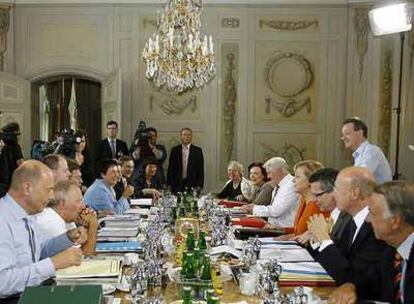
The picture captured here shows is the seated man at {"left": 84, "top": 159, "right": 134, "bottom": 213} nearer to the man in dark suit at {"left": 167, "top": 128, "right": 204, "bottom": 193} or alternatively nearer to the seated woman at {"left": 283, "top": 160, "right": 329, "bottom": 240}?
the seated woman at {"left": 283, "top": 160, "right": 329, "bottom": 240}

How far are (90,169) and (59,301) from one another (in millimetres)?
5530

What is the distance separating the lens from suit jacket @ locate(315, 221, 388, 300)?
7.74ft

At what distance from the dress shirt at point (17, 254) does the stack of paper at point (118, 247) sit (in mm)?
393

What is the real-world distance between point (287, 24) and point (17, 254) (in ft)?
21.9

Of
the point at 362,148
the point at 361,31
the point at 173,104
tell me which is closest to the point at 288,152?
the point at 173,104

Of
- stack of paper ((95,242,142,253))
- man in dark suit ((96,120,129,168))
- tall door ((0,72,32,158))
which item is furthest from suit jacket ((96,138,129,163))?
stack of paper ((95,242,142,253))

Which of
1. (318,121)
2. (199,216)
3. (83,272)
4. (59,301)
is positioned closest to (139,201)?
(199,216)

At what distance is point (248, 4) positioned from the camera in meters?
8.18

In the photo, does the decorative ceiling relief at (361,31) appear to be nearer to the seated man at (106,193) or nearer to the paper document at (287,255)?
the seated man at (106,193)

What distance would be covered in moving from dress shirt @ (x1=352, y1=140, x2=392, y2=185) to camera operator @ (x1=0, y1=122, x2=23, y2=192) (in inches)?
135

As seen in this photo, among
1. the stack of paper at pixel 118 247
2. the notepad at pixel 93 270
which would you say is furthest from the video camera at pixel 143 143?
the notepad at pixel 93 270

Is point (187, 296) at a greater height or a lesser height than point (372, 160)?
lesser

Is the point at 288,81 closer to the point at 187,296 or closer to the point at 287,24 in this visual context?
the point at 287,24

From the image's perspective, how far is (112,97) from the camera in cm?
783
